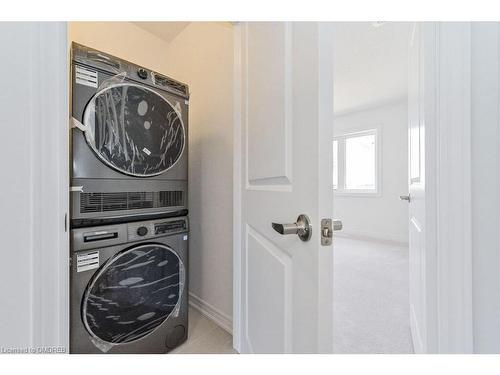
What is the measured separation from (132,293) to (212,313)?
68cm

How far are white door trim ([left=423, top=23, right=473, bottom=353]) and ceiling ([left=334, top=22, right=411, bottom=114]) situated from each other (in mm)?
1506

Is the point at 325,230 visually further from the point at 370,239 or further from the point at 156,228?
the point at 370,239

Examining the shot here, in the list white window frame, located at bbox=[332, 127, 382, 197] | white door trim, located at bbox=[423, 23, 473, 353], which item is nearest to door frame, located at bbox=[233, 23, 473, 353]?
white door trim, located at bbox=[423, 23, 473, 353]

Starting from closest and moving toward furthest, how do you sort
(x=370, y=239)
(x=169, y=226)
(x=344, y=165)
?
1. (x=169, y=226)
2. (x=370, y=239)
3. (x=344, y=165)

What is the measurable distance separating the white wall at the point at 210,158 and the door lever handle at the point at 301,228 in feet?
3.04

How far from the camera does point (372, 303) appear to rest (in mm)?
1854

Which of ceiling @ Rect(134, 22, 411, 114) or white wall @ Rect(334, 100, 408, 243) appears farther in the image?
white wall @ Rect(334, 100, 408, 243)

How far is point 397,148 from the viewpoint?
384 centimetres

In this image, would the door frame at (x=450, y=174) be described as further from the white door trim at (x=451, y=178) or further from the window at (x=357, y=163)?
the window at (x=357, y=163)

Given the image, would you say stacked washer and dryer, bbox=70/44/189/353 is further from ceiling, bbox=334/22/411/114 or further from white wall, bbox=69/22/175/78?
ceiling, bbox=334/22/411/114

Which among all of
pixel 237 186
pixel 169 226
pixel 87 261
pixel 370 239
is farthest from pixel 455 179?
pixel 370 239

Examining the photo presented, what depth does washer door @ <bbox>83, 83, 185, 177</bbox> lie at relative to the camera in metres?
1.02

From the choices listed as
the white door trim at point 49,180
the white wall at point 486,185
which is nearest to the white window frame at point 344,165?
the white wall at point 486,185
